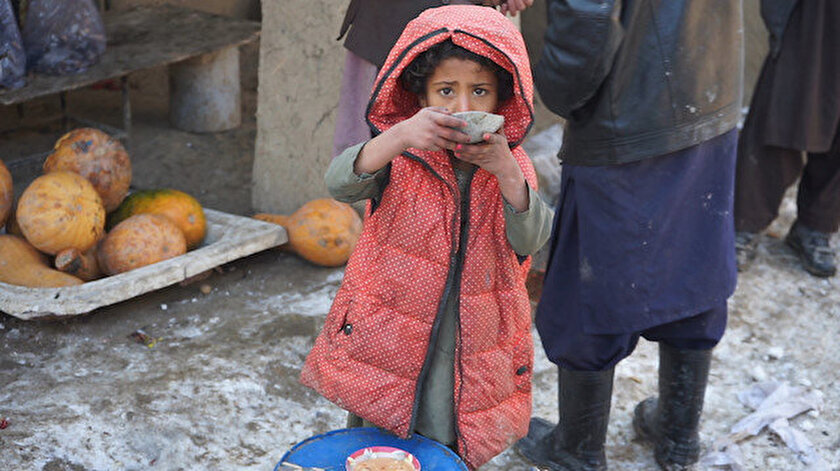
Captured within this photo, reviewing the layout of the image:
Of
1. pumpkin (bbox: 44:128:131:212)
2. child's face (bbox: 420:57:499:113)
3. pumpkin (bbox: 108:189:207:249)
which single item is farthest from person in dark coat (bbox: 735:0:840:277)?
pumpkin (bbox: 44:128:131:212)

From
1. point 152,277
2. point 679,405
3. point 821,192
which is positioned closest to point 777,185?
point 821,192

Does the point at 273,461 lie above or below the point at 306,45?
below

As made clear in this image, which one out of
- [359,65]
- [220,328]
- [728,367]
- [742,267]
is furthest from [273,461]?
[742,267]

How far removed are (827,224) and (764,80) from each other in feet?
2.79

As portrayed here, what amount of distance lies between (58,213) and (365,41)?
4.81 feet

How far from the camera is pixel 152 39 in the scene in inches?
238

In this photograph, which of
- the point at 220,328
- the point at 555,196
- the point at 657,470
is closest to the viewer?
the point at 657,470

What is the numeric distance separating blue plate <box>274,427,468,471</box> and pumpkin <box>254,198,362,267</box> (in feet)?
7.33

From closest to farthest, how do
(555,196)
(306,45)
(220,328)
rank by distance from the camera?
(220,328), (306,45), (555,196)

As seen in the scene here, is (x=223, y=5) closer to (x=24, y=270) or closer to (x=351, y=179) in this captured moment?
(x=24, y=270)

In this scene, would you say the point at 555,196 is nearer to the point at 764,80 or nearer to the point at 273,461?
the point at 764,80

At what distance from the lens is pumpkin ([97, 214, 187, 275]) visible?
4129mm

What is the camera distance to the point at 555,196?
210 inches

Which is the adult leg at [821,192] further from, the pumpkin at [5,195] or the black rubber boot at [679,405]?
the pumpkin at [5,195]
